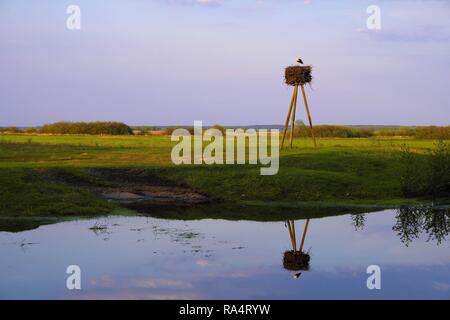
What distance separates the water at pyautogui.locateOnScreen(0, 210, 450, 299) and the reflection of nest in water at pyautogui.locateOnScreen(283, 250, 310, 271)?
0.17m

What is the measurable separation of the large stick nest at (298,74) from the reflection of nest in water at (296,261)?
67.1ft

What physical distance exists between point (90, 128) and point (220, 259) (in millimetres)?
61508

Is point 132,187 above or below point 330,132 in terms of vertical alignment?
below

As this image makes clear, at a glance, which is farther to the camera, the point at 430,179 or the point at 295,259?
the point at 430,179

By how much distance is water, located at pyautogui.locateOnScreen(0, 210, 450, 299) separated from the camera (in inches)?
389

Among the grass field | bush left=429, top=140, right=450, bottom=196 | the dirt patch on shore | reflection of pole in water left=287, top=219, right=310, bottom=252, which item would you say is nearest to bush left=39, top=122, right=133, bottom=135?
the grass field

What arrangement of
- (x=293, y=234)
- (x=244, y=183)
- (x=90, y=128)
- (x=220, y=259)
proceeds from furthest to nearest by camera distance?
(x=90, y=128) → (x=244, y=183) → (x=293, y=234) → (x=220, y=259)

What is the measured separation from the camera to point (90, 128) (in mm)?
71500

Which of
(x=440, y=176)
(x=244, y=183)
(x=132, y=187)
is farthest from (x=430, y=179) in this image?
(x=132, y=187)

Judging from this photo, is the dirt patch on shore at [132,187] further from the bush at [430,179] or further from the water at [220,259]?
the bush at [430,179]

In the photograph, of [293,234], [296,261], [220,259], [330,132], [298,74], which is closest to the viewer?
[296,261]

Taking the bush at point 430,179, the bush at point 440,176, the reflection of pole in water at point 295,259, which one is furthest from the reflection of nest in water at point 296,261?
the bush at point 440,176

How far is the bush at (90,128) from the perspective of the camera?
7094 centimetres

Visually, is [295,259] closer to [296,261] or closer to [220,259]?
[296,261]
